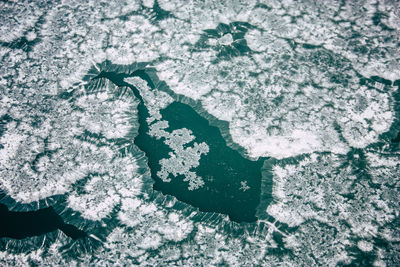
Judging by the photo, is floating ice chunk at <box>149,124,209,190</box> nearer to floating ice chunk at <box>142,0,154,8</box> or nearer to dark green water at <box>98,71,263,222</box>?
dark green water at <box>98,71,263,222</box>

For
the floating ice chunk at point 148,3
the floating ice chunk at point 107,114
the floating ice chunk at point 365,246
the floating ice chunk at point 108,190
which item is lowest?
the floating ice chunk at point 365,246

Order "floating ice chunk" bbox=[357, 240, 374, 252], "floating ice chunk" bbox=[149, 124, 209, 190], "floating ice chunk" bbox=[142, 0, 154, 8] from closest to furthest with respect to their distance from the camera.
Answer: "floating ice chunk" bbox=[357, 240, 374, 252], "floating ice chunk" bbox=[149, 124, 209, 190], "floating ice chunk" bbox=[142, 0, 154, 8]

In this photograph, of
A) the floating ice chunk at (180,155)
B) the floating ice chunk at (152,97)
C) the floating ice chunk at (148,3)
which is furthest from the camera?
the floating ice chunk at (148,3)

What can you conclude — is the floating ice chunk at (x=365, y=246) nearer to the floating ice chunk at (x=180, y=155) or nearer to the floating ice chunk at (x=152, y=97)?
the floating ice chunk at (x=180, y=155)

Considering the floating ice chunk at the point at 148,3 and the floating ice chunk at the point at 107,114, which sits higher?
the floating ice chunk at the point at 148,3

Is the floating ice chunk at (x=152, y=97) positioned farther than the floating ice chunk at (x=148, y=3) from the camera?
No

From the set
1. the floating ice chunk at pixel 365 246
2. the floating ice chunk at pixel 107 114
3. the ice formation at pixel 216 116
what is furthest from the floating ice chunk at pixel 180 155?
the floating ice chunk at pixel 365 246

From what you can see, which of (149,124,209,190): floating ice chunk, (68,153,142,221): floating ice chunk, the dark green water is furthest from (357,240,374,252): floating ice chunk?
(68,153,142,221): floating ice chunk

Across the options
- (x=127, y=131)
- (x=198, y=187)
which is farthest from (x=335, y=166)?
(x=127, y=131)

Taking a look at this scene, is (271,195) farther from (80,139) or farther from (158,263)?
(80,139)
